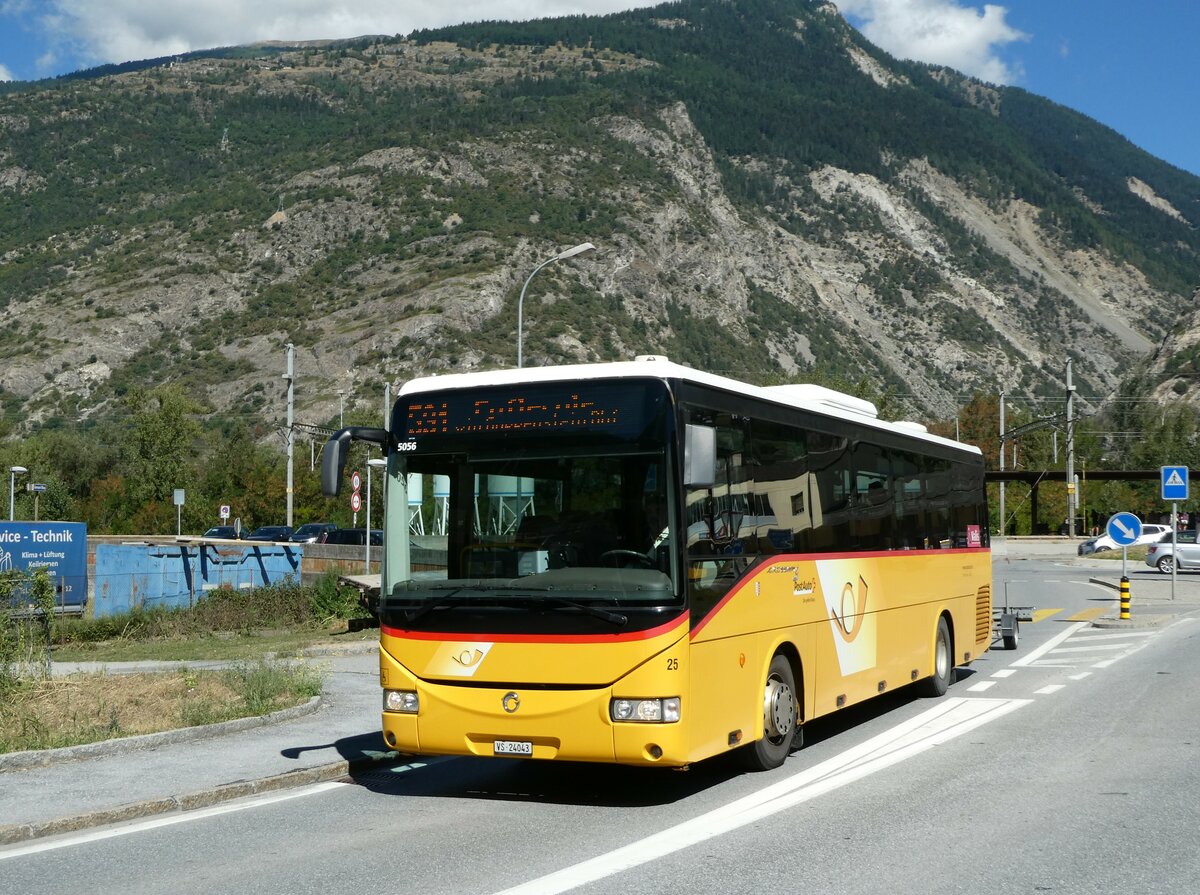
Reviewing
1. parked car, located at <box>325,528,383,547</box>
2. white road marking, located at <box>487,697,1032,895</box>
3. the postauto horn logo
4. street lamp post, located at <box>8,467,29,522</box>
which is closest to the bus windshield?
white road marking, located at <box>487,697,1032,895</box>

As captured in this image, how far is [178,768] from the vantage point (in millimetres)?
9914

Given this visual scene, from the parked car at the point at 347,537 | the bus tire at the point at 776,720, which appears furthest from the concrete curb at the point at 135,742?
the parked car at the point at 347,537

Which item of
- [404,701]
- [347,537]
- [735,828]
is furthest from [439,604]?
[347,537]

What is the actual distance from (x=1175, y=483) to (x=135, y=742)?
2402 cm

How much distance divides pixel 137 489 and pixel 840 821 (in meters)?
72.8

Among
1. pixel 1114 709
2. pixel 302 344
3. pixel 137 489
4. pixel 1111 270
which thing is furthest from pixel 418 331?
pixel 1111 270

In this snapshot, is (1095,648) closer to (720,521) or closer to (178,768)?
(720,521)

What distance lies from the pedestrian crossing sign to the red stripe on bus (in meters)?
22.8

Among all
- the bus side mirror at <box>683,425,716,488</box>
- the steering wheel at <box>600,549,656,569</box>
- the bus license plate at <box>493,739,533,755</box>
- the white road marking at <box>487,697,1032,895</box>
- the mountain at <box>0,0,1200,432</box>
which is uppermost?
the mountain at <box>0,0,1200,432</box>

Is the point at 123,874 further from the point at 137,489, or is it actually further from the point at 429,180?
the point at 429,180

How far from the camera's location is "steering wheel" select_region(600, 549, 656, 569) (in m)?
8.52

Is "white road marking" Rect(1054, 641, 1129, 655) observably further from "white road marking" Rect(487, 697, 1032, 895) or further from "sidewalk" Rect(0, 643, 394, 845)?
"sidewalk" Rect(0, 643, 394, 845)

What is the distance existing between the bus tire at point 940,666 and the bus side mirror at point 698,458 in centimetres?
691

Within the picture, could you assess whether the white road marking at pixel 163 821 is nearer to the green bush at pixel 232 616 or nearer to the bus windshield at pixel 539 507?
the bus windshield at pixel 539 507
